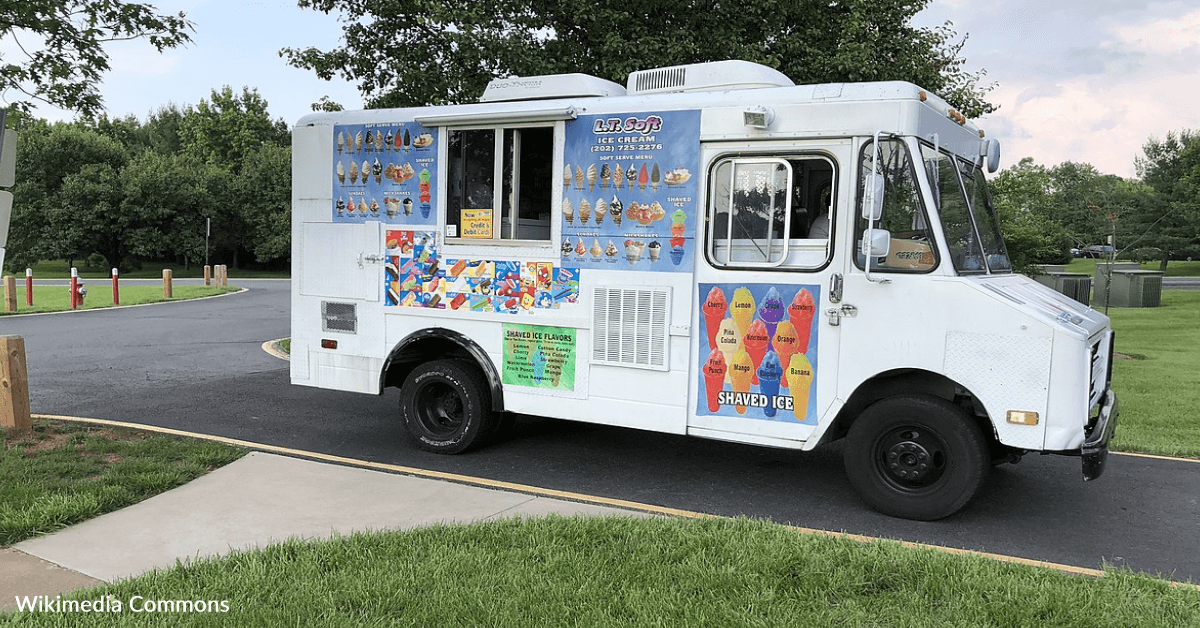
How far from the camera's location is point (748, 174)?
5.95m

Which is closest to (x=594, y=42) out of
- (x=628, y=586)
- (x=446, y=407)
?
(x=446, y=407)

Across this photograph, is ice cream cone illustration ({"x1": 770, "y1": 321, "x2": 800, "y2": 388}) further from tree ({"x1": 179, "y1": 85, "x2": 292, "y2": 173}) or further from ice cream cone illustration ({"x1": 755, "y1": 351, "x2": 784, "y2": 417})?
tree ({"x1": 179, "y1": 85, "x2": 292, "y2": 173})

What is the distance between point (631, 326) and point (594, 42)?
6.51m

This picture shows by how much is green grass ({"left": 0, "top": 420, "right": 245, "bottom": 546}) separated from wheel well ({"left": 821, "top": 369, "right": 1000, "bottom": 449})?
4502 millimetres

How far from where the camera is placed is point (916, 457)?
557 centimetres

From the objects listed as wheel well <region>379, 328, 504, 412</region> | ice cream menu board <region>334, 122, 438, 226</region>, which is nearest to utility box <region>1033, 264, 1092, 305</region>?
wheel well <region>379, 328, 504, 412</region>

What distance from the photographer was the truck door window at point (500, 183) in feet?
22.0

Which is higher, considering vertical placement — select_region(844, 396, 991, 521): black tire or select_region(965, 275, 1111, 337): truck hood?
select_region(965, 275, 1111, 337): truck hood

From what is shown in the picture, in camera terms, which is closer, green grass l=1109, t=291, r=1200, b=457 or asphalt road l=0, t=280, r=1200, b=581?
asphalt road l=0, t=280, r=1200, b=581

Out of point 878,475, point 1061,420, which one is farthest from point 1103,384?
point 878,475

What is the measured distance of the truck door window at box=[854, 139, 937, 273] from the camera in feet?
18.0

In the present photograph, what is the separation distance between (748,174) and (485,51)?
247 inches

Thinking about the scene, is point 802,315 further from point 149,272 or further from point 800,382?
point 149,272

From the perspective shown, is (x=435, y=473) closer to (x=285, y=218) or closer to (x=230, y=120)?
(x=285, y=218)
